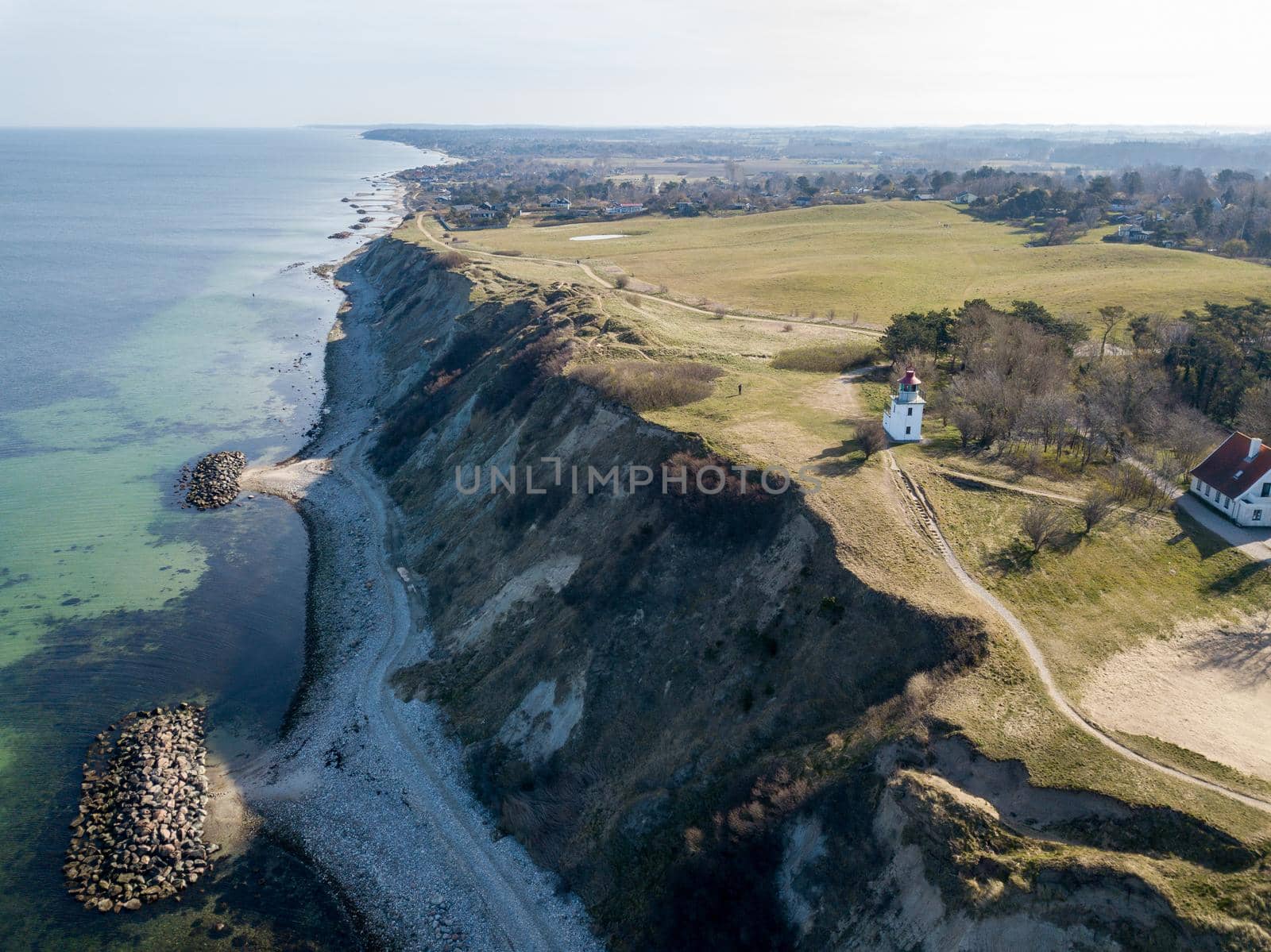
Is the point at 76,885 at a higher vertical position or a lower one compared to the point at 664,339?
lower

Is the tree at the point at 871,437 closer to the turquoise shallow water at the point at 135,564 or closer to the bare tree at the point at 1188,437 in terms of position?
the bare tree at the point at 1188,437

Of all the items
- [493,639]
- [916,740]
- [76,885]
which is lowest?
[76,885]

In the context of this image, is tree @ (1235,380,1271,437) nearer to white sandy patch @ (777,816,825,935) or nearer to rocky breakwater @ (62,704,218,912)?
white sandy patch @ (777,816,825,935)

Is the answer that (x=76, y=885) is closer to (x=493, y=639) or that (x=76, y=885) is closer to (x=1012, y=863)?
(x=493, y=639)

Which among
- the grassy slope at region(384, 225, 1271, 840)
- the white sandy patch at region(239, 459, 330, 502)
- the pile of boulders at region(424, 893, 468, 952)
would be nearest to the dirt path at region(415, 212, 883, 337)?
the grassy slope at region(384, 225, 1271, 840)

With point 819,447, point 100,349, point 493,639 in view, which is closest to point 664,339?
point 819,447

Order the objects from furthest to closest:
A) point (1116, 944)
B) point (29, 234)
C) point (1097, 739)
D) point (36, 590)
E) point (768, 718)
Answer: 1. point (29, 234)
2. point (36, 590)
3. point (768, 718)
4. point (1097, 739)
5. point (1116, 944)

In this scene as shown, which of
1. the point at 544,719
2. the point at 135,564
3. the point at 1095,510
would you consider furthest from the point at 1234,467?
the point at 135,564
